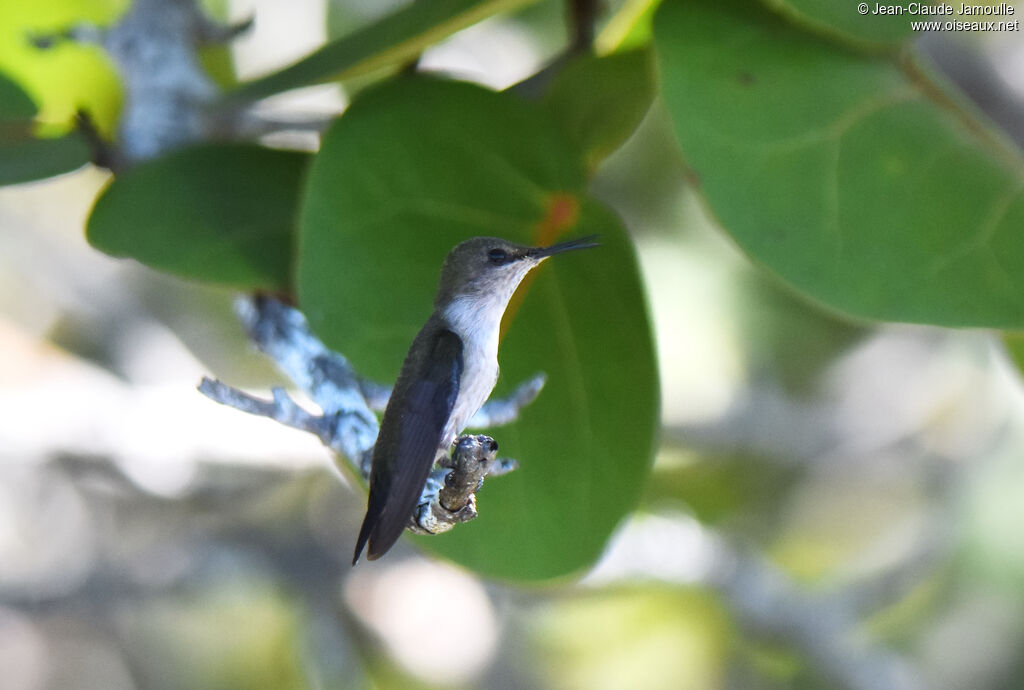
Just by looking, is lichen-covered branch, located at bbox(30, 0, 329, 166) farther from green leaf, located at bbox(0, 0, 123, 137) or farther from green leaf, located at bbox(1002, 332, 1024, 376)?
green leaf, located at bbox(1002, 332, 1024, 376)

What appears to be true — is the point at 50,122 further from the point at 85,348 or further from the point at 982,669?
the point at 982,669

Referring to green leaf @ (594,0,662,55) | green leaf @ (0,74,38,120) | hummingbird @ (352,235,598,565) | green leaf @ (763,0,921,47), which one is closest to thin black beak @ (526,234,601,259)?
hummingbird @ (352,235,598,565)

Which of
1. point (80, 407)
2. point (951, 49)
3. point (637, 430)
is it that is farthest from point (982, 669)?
point (637, 430)

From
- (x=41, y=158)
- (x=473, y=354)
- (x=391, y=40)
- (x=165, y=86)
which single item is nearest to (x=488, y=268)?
(x=473, y=354)

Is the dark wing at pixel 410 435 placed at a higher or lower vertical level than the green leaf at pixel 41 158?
higher

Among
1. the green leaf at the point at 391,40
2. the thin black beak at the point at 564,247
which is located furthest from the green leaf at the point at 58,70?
the thin black beak at the point at 564,247

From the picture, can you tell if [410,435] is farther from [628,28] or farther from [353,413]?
[628,28]

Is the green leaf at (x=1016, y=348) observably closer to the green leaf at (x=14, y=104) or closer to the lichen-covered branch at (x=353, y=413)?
the lichen-covered branch at (x=353, y=413)
